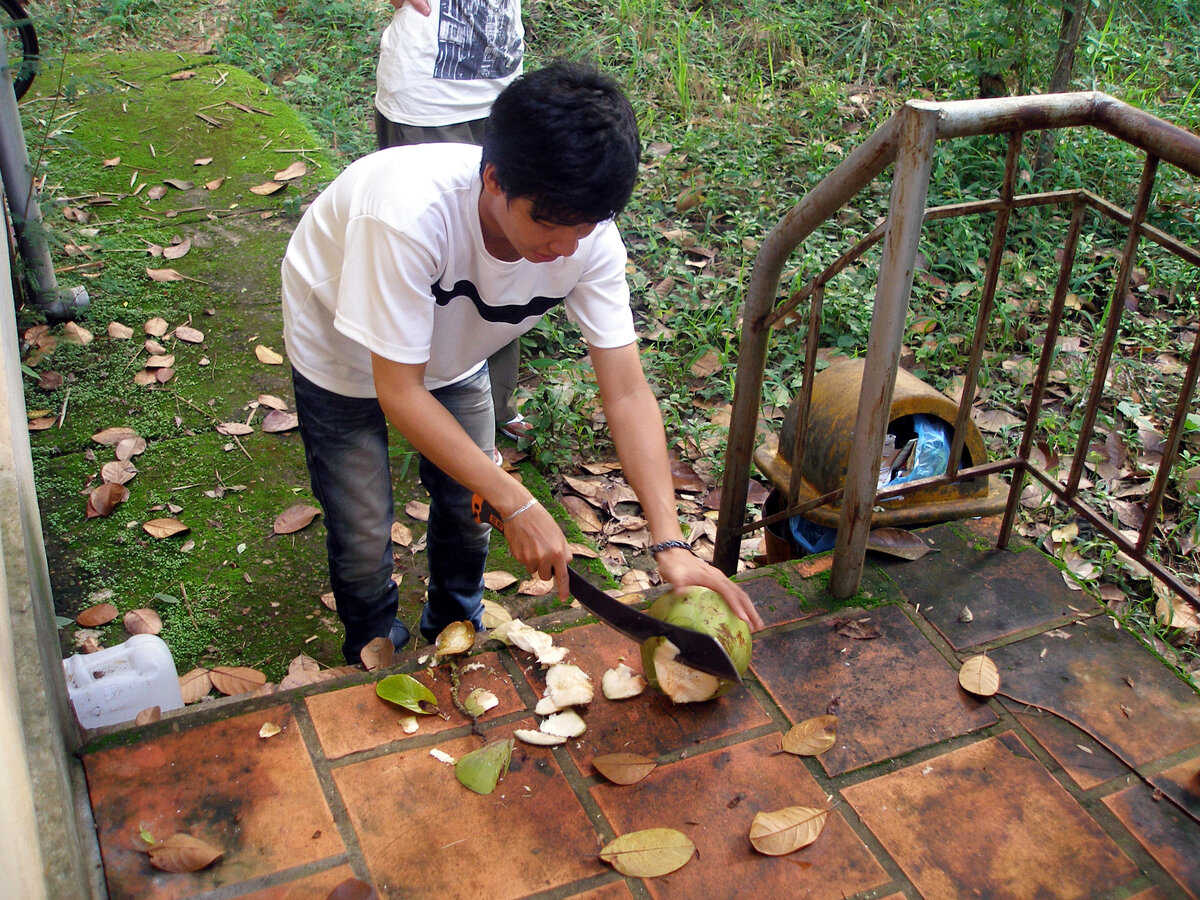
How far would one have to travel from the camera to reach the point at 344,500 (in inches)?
90.2

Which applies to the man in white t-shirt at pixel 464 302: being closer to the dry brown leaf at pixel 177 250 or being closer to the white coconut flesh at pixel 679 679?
the white coconut flesh at pixel 679 679

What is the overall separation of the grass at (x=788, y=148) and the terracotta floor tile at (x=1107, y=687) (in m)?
0.87

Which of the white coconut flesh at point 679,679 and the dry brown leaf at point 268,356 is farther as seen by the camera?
the dry brown leaf at point 268,356

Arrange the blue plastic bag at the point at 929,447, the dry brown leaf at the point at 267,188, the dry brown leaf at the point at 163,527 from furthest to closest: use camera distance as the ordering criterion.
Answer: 1. the dry brown leaf at the point at 267,188
2. the dry brown leaf at the point at 163,527
3. the blue plastic bag at the point at 929,447

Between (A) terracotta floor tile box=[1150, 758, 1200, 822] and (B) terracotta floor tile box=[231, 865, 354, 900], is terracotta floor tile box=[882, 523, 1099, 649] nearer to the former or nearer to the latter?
(A) terracotta floor tile box=[1150, 758, 1200, 822]

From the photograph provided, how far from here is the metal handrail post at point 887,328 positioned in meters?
1.76

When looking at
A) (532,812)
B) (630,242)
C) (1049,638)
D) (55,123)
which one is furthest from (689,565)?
(55,123)

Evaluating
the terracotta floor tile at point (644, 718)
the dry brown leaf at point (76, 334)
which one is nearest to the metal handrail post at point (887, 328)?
the terracotta floor tile at point (644, 718)

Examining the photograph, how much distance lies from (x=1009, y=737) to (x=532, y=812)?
932 millimetres

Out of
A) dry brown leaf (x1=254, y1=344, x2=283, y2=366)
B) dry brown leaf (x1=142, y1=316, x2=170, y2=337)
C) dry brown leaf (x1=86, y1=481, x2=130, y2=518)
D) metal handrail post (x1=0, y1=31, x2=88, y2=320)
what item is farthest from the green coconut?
metal handrail post (x1=0, y1=31, x2=88, y2=320)

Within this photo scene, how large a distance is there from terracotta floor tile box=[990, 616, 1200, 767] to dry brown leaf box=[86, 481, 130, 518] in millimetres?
2525

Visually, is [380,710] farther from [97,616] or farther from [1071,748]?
[1071,748]

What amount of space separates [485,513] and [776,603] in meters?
0.69

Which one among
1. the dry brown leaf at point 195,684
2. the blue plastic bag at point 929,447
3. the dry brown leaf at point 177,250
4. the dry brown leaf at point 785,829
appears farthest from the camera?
the dry brown leaf at point 177,250
